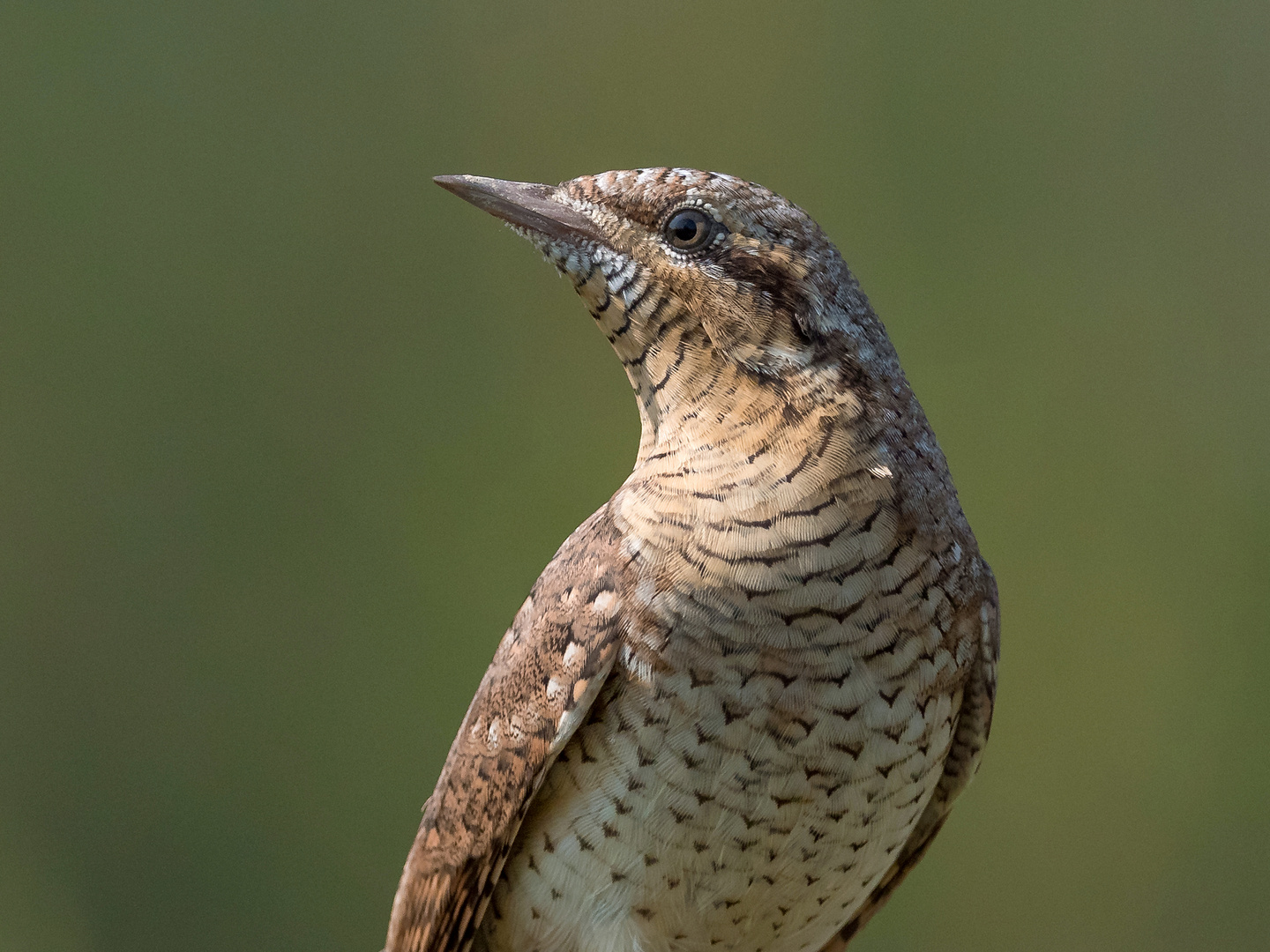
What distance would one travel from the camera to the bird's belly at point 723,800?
1.13 m

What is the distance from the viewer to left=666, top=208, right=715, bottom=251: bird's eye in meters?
1.17

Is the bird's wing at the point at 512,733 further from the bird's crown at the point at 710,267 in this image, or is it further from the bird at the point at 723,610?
the bird's crown at the point at 710,267

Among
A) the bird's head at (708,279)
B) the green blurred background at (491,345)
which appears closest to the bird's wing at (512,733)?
the bird's head at (708,279)

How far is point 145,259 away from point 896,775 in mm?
1681

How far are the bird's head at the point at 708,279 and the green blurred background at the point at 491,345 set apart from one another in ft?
3.24

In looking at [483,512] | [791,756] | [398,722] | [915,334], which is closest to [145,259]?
[483,512]

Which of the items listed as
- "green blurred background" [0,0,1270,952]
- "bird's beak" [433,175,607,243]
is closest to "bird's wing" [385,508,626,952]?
"bird's beak" [433,175,607,243]

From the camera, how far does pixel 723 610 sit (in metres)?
1.11

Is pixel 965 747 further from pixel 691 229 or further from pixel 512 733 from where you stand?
pixel 691 229

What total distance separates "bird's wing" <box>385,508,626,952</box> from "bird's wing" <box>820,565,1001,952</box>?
0.40 m

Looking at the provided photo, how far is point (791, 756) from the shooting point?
1.15 m

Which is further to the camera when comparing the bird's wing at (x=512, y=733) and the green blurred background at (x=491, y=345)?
the green blurred background at (x=491, y=345)

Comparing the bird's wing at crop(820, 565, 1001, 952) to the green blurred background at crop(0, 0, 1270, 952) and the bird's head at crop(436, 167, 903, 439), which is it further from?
the green blurred background at crop(0, 0, 1270, 952)

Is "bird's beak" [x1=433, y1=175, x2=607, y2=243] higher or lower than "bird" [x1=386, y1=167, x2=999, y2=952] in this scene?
higher
